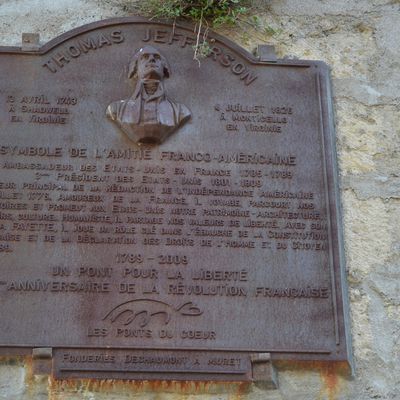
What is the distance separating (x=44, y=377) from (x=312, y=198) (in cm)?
157

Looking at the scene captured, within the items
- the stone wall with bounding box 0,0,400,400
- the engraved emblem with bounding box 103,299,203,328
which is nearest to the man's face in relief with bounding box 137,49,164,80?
the stone wall with bounding box 0,0,400,400

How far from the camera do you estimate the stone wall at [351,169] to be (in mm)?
3191

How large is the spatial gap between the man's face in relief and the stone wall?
1.63ft

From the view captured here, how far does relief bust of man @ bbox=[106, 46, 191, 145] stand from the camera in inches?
141

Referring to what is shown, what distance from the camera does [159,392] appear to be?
3.19 meters

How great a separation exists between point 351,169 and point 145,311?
136cm

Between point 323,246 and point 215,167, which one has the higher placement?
point 215,167

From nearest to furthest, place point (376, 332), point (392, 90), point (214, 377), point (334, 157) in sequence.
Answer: point (214, 377), point (376, 332), point (334, 157), point (392, 90)

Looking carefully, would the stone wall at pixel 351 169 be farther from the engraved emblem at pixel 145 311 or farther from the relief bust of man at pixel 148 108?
the relief bust of man at pixel 148 108

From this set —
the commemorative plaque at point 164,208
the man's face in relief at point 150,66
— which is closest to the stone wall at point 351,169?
the commemorative plaque at point 164,208

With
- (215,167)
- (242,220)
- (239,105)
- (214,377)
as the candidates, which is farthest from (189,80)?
(214,377)

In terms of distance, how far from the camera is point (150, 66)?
3693 millimetres

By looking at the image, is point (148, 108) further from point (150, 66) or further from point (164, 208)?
point (164, 208)

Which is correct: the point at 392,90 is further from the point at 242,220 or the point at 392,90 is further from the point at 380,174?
the point at 242,220
